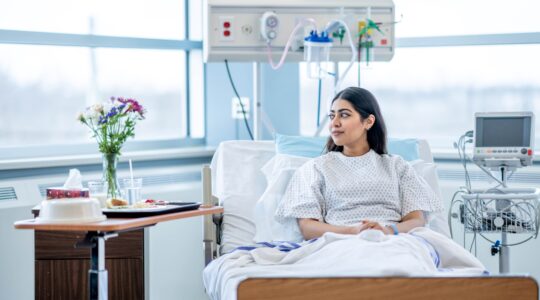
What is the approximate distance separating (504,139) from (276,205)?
955 mm

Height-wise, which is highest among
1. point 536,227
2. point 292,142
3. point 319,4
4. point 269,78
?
point 319,4

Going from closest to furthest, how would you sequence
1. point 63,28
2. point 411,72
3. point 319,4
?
1. point 319,4
2. point 63,28
3. point 411,72

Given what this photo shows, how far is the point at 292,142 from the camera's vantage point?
10.7ft

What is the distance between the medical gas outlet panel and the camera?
339 centimetres

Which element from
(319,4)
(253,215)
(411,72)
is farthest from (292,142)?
(411,72)

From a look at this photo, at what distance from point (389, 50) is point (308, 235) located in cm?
109

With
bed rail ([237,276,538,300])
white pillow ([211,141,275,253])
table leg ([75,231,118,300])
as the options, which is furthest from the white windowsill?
bed rail ([237,276,538,300])

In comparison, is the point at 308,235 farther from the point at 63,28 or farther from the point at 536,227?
the point at 63,28

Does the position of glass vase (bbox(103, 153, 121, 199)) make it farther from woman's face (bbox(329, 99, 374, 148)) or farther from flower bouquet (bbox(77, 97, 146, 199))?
woman's face (bbox(329, 99, 374, 148))

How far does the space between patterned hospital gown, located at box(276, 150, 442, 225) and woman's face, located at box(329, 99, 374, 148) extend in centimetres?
8

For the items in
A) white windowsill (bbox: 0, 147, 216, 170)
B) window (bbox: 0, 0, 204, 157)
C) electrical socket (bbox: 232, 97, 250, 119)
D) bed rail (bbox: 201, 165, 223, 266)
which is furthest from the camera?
electrical socket (bbox: 232, 97, 250, 119)

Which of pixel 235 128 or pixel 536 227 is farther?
pixel 235 128

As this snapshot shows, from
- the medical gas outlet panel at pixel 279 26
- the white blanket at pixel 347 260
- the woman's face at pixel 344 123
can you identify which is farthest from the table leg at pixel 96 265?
the medical gas outlet panel at pixel 279 26

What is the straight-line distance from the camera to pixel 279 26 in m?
3.43
